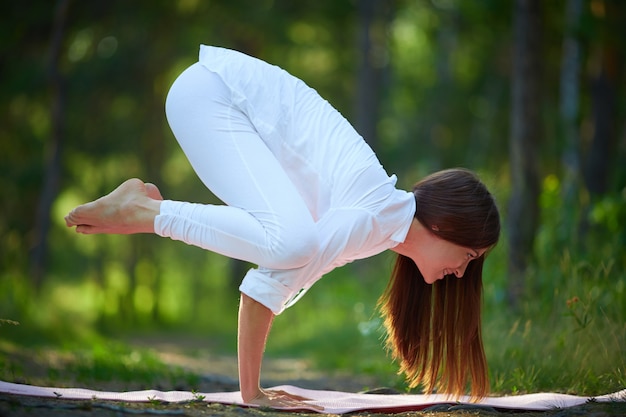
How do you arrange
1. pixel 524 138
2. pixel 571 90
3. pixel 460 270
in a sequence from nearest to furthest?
pixel 460 270 → pixel 524 138 → pixel 571 90

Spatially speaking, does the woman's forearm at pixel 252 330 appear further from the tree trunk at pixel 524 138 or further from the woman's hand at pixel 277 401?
the tree trunk at pixel 524 138

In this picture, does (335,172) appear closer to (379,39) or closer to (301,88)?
(301,88)

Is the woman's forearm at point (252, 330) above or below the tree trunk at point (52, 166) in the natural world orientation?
below

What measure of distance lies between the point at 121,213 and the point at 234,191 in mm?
469

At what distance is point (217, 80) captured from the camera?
11.5ft

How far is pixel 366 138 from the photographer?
13.7 m

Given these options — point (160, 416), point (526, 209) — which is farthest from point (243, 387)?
point (526, 209)

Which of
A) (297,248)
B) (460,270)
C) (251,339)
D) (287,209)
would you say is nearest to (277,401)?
(251,339)

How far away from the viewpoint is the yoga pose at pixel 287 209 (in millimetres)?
3227

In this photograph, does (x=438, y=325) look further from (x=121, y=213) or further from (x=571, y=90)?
(x=571, y=90)

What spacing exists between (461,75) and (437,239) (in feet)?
63.3

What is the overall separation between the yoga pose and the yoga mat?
0.49 feet

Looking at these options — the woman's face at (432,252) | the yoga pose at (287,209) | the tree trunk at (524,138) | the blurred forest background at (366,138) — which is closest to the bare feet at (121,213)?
the yoga pose at (287,209)

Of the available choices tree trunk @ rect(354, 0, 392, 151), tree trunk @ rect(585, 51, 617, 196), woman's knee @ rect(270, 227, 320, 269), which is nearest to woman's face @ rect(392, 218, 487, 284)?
woman's knee @ rect(270, 227, 320, 269)
